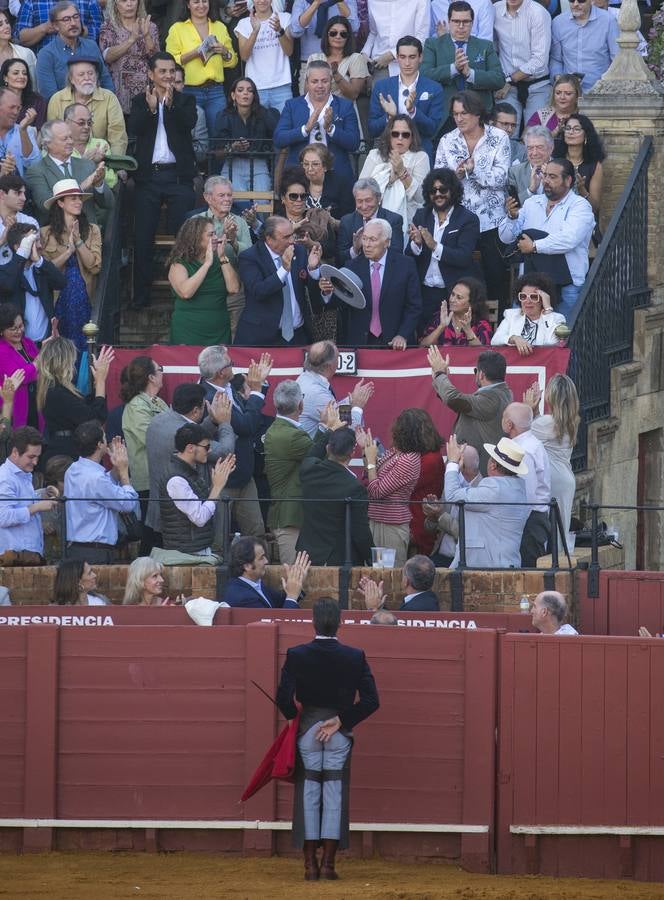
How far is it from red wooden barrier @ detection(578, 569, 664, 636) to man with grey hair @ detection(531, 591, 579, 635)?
125 cm

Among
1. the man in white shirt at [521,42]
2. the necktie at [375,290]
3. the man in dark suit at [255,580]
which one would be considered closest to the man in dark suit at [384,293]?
the necktie at [375,290]

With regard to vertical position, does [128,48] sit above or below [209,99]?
above

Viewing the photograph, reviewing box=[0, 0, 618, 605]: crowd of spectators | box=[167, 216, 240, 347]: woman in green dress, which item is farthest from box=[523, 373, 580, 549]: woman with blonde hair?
box=[167, 216, 240, 347]: woman in green dress

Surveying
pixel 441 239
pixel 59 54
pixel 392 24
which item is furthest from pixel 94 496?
pixel 392 24

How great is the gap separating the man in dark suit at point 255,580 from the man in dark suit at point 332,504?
0.30 meters

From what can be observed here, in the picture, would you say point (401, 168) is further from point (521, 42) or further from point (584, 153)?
point (521, 42)

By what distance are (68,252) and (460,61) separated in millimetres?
4200

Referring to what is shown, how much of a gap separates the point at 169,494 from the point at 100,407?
4.40ft

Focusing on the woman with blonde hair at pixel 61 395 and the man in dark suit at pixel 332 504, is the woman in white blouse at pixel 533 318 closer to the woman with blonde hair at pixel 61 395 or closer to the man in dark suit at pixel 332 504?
the man in dark suit at pixel 332 504

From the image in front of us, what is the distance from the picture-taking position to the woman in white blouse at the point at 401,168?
17.2 m

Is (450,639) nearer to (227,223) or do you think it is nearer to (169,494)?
(169,494)

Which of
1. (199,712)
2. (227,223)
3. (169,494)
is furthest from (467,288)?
(199,712)

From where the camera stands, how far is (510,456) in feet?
45.2

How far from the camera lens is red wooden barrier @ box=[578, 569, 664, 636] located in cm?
1426
